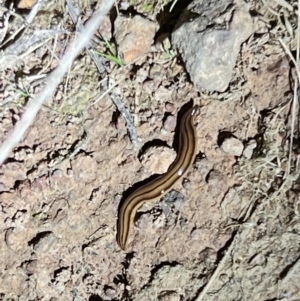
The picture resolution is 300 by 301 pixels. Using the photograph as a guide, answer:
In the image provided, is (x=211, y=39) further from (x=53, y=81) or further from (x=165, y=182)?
(x=53, y=81)

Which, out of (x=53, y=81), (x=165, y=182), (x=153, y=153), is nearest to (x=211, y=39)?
(x=153, y=153)

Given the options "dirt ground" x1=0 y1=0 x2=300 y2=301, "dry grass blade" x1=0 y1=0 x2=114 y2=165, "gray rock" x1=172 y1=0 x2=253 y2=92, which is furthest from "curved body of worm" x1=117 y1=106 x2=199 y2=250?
"dry grass blade" x1=0 y1=0 x2=114 y2=165

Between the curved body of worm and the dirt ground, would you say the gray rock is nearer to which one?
the dirt ground

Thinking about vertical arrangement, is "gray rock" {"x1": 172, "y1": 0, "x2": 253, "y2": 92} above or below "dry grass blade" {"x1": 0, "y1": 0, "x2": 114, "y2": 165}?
above

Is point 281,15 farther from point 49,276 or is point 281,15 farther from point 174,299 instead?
point 49,276

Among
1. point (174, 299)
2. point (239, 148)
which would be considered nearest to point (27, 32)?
point (239, 148)

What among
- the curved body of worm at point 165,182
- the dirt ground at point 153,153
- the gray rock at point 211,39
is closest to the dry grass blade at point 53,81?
the dirt ground at point 153,153
